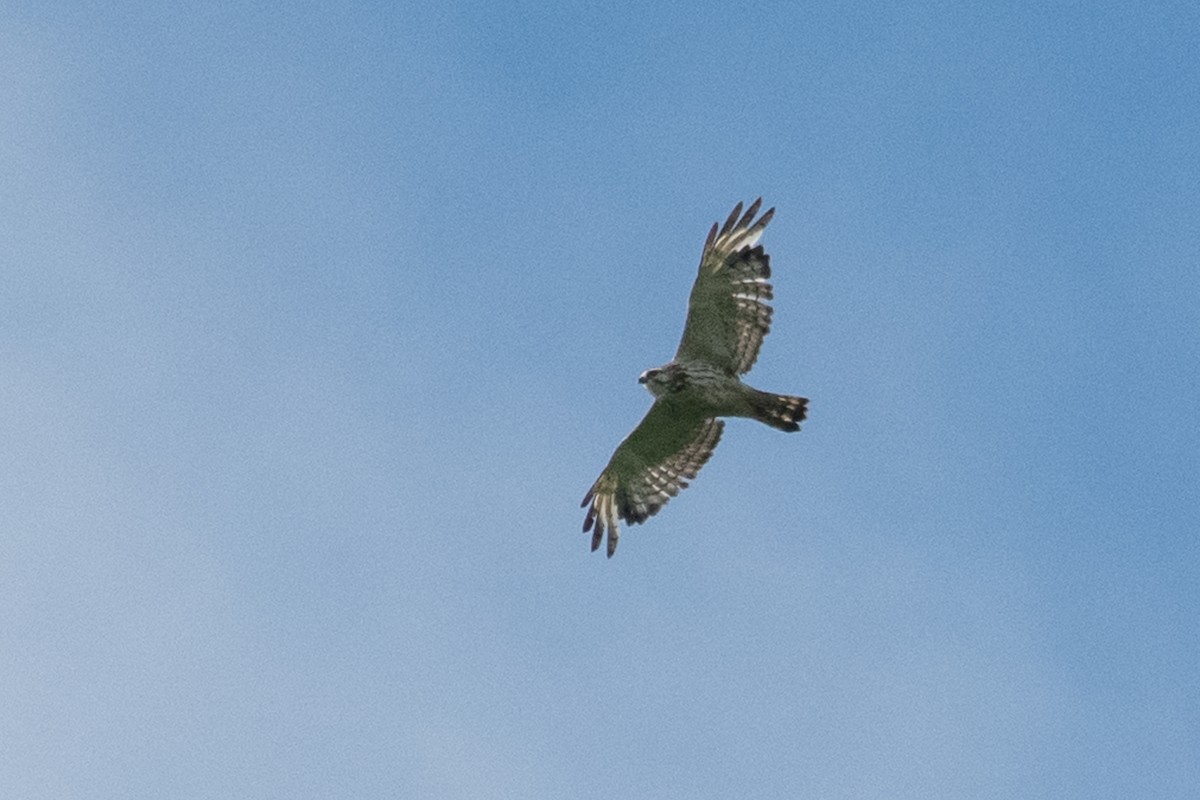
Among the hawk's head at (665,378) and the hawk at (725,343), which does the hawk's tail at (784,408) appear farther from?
the hawk's head at (665,378)

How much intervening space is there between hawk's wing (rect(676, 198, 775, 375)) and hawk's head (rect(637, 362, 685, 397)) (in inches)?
16.3

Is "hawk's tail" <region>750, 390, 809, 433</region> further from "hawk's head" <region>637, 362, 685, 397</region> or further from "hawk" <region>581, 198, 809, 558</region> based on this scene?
"hawk's head" <region>637, 362, 685, 397</region>

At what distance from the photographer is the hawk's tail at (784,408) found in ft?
80.5

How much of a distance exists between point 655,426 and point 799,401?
2072mm

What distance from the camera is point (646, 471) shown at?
86.2ft

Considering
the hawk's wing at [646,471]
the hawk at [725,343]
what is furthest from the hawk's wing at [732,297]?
the hawk's wing at [646,471]

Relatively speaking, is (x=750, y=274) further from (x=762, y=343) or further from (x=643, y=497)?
(x=643, y=497)

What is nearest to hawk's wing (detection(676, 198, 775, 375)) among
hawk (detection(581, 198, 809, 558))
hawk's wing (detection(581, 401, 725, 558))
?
hawk (detection(581, 198, 809, 558))

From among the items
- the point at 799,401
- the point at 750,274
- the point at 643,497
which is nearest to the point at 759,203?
the point at 750,274

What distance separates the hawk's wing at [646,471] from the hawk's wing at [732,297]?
126 centimetres

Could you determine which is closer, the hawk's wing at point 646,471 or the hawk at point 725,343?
the hawk at point 725,343

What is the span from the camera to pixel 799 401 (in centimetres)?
2456

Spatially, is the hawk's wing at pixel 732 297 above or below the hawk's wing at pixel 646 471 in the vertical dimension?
above

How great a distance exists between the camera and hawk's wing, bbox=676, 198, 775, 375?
80.2 ft
